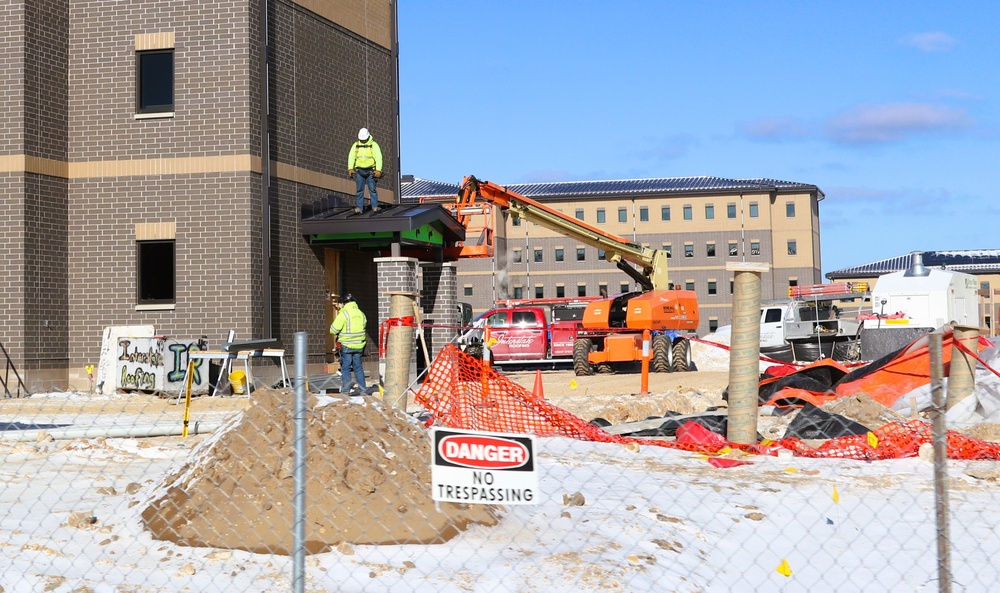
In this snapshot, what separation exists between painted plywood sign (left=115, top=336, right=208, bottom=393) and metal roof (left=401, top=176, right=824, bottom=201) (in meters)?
60.6

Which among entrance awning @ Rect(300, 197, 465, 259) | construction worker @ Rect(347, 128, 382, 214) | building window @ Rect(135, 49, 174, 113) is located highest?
building window @ Rect(135, 49, 174, 113)

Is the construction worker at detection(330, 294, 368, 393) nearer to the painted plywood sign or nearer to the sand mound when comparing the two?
the painted plywood sign

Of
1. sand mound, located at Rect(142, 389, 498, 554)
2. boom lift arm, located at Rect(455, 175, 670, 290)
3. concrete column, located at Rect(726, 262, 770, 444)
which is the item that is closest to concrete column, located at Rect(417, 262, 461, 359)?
boom lift arm, located at Rect(455, 175, 670, 290)

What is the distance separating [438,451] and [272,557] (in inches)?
92.2

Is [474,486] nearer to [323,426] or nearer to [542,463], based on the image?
[323,426]

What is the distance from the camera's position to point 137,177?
2314cm

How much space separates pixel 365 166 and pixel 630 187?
2556 inches

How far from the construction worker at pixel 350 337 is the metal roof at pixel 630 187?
2511 inches

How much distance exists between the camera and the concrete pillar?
13.5 meters

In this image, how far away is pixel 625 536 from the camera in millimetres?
7973

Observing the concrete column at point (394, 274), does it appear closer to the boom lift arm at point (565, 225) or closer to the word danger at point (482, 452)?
the boom lift arm at point (565, 225)

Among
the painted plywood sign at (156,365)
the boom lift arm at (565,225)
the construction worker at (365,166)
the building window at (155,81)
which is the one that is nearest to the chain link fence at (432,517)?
the painted plywood sign at (156,365)

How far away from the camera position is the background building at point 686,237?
278 ft

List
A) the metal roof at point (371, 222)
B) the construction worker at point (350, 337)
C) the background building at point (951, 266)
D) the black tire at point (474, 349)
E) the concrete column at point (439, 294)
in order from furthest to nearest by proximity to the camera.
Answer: the background building at point (951, 266) → the black tire at point (474, 349) → the concrete column at point (439, 294) → the metal roof at point (371, 222) → the construction worker at point (350, 337)
